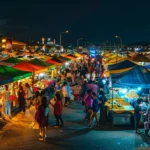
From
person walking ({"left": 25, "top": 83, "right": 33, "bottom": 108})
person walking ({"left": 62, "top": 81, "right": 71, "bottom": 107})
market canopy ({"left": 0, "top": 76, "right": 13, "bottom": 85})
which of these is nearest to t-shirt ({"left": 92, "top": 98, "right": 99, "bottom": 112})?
market canopy ({"left": 0, "top": 76, "right": 13, "bottom": 85})

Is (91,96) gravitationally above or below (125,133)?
above

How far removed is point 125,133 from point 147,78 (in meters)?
3.10

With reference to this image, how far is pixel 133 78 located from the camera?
13016 mm

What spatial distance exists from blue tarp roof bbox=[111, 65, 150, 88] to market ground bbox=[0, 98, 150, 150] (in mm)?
2286

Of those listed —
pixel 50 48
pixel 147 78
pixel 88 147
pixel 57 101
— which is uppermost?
pixel 50 48

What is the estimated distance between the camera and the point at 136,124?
11.2 metres

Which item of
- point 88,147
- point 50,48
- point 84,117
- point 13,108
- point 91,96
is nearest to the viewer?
point 88,147

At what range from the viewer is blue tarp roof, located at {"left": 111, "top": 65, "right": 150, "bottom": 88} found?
12684 mm

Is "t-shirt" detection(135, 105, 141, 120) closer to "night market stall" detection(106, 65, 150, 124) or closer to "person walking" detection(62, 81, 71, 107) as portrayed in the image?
"night market stall" detection(106, 65, 150, 124)

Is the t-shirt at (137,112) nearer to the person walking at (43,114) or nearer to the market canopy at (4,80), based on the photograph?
the person walking at (43,114)

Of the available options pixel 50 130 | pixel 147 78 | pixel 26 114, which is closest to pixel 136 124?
pixel 147 78

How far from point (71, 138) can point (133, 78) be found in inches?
176

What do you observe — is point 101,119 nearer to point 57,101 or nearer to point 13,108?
point 57,101

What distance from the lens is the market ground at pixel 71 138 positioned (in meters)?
9.34
